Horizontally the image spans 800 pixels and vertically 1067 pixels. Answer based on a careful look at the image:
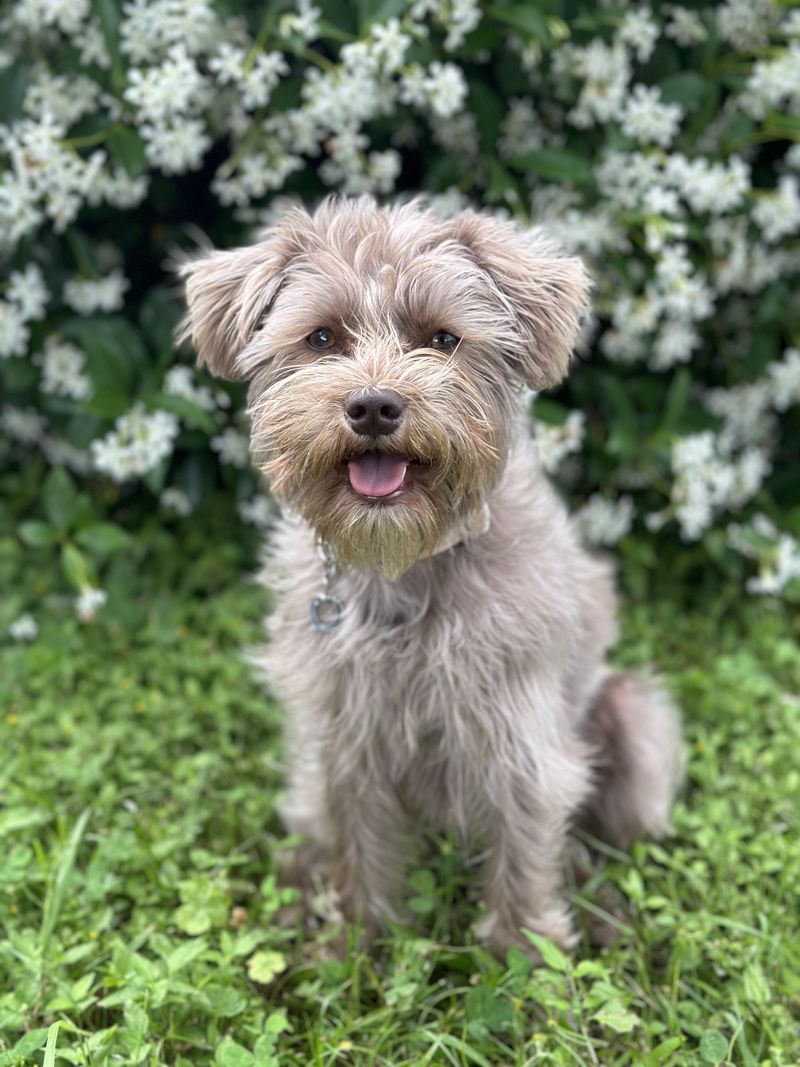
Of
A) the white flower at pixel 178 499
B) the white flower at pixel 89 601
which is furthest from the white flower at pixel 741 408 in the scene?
the white flower at pixel 89 601

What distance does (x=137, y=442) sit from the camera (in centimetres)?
366

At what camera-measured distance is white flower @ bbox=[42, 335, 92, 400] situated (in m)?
3.87

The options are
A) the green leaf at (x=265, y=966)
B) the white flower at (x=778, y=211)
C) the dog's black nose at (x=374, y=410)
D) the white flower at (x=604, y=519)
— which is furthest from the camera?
the white flower at (x=604, y=519)

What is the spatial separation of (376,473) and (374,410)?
18 cm

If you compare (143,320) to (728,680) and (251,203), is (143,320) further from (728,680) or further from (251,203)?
(728,680)

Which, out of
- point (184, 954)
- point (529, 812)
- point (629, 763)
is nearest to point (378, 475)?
point (529, 812)

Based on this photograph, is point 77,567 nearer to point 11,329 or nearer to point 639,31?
point 11,329

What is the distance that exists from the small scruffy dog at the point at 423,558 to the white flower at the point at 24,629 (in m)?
1.35

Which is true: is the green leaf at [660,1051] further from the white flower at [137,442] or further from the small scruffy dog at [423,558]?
the white flower at [137,442]

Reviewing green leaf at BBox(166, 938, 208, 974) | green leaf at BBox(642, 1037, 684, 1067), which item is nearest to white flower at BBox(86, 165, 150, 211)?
green leaf at BBox(166, 938, 208, 974)

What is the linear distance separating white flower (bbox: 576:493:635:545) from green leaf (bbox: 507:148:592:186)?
1.28 m

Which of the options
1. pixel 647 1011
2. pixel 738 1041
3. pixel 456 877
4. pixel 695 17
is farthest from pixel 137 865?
pixel 695 17

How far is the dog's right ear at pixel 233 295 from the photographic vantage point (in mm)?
2400

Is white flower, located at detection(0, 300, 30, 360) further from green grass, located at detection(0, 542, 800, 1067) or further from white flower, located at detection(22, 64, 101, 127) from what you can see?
green grass, located at detection(0, 542, 800, 1067)
